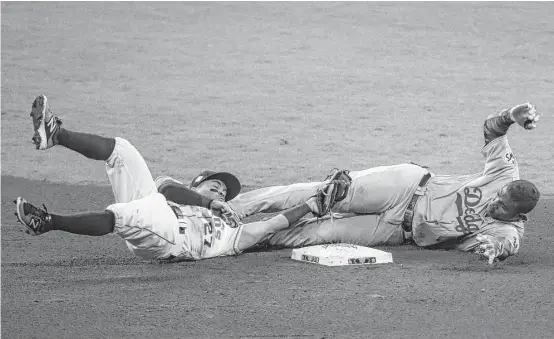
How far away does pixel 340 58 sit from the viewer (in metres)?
12.7

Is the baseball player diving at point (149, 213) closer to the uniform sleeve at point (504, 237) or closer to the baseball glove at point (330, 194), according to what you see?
the baseball glove at point (330, 194)

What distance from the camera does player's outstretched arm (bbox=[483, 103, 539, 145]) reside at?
5.22 m

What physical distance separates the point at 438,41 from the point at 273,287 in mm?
9202

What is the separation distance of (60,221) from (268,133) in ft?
17.2

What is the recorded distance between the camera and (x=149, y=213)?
4.77 metres

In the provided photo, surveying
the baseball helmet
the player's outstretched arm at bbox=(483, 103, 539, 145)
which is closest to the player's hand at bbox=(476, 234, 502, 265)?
the player's outstretched arm at bbox=(483, 103, 539, 145)

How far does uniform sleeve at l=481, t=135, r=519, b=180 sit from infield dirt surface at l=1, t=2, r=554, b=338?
501 mm

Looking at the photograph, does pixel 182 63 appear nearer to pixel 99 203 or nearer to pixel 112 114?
pixel 112 114

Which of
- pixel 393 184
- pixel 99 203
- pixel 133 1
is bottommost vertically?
pixel 99 203

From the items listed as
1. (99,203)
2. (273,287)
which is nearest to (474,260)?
(273,287)

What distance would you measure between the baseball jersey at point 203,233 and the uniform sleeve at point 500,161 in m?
1.48

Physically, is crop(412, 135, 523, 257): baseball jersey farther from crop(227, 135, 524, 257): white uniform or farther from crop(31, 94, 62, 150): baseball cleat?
crop(31, 94, 62, 150): baseball cleat

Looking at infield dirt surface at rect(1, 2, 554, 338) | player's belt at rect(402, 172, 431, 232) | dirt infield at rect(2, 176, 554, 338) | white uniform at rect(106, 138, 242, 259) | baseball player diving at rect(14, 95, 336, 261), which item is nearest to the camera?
dirt infield at rect(2, 176, 554, 338)

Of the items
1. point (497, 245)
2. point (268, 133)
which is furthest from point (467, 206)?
point (268, 133)
